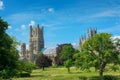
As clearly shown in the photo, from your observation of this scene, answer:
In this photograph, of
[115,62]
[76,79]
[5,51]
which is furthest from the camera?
[115,62]

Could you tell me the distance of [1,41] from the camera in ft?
128

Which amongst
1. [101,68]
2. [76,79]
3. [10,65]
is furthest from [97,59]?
[10,65]

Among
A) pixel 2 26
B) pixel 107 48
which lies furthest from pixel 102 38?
pixel 2 26

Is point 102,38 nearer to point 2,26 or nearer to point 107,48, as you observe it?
point 107,48

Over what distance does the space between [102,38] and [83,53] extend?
15.8 ft

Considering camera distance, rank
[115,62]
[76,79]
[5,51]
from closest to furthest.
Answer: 1. [5,51]
2. [76,79]
3. [115,62]

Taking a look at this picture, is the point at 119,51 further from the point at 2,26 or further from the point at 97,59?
the point at 2,26

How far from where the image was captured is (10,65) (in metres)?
39.0

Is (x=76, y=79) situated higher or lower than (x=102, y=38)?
lower

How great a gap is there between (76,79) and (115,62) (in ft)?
30.7

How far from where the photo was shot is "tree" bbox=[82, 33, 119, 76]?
6319 centimetres

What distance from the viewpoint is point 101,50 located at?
2537 inches

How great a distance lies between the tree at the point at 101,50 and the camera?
63.2 metres

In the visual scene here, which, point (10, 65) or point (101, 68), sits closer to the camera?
point (10, 65)
